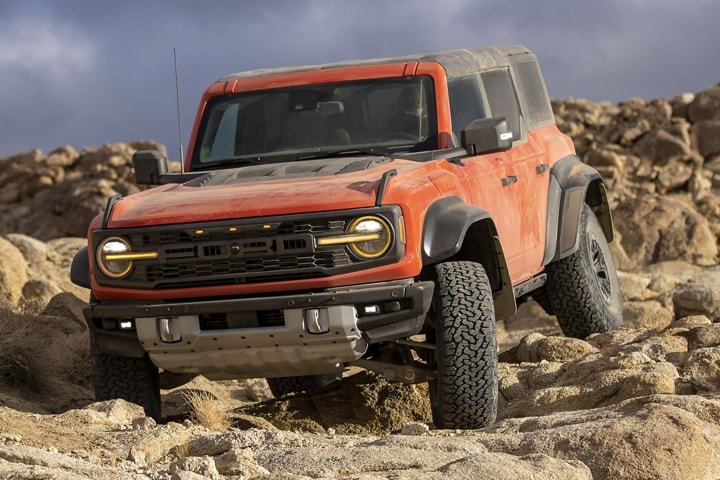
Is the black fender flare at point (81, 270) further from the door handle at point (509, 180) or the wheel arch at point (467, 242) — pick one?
the door handle at point (509, 180)

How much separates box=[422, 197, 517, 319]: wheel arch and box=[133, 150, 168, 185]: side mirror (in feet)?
6.23

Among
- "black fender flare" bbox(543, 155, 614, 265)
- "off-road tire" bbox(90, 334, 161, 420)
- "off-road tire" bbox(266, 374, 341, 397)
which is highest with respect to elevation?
"black fender flare" bbox(543, 155, 614, 265)

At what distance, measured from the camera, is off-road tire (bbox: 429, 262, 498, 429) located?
24.2 feet

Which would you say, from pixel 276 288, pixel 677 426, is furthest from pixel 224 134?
pixel 677 426

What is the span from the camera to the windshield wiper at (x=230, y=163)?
851 centimetres

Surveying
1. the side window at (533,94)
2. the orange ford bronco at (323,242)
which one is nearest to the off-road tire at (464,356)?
the orange ford bronco at (323,242)

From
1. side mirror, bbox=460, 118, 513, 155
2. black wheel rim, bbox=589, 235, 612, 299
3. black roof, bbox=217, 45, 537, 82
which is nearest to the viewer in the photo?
side mirror, bbox=460, 118, 513, 155

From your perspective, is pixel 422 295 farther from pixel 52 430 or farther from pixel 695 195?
pixel 695 195

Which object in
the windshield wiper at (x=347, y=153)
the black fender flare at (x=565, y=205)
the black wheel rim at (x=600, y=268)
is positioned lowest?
the black wheel rim at (x=600, y=268)

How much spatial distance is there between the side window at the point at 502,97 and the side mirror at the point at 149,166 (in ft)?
6.95

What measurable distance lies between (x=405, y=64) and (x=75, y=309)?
3760 mm

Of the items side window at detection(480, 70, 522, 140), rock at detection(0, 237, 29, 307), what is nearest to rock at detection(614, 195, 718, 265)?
rock at detection(0, 237, 29, 307)

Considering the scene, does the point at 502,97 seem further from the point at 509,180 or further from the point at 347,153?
the point at 347,153

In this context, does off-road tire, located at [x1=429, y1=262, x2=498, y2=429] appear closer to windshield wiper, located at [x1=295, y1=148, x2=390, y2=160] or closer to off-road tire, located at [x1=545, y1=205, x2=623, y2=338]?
windshield wiper, located at [x1=295, y1=148, x2=390, y2=160]
